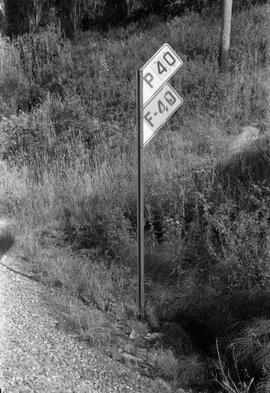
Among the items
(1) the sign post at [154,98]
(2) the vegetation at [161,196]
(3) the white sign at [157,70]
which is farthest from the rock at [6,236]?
(3) the white sign at [157,70]

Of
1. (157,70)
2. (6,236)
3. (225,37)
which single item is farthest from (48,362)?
(225,37)

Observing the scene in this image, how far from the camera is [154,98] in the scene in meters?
5.05

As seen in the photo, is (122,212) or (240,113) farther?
(240,113)

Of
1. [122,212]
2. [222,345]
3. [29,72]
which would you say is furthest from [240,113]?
[29,72]

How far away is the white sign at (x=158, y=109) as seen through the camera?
199 inches

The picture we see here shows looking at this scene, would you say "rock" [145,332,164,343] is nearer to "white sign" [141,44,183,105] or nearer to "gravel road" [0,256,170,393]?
"gravel road" [0,256,170,393]

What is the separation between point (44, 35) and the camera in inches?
631

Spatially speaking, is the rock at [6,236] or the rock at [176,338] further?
the rock at [6,236]

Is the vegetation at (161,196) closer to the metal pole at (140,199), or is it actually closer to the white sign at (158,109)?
the metal pole at (140,199)

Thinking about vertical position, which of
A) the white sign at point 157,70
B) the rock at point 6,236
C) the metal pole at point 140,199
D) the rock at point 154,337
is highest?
the white sign at point 157,70

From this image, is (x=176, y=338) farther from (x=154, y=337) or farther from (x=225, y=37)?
(x=225, y=37)

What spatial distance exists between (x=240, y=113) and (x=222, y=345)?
5.52 metres

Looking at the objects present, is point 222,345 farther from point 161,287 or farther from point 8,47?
point 8,47

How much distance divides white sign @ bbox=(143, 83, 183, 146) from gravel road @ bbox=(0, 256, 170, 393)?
1.88m
